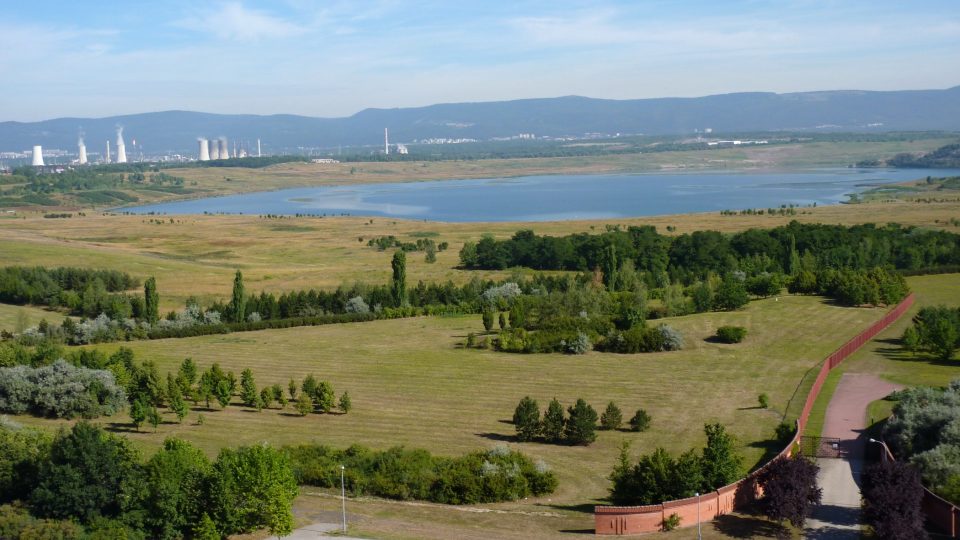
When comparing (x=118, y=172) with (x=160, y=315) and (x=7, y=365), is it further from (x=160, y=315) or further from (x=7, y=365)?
(x=7, y=365)

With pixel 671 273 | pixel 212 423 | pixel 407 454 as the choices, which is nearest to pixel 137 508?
pixel 407 454

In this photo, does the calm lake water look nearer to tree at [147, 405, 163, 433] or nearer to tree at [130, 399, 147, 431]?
tree at [147, 405, 163, 433]

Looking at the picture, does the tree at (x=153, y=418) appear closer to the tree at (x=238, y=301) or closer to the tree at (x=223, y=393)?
the tree at (x=223, y=393)

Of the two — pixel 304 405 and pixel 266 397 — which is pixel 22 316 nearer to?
pixel 266 397

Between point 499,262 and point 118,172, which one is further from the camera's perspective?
point 118,172

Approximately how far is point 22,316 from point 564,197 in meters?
109

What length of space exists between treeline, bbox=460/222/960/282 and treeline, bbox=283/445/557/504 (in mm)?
30157

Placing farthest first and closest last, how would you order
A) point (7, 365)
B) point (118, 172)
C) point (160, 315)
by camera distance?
point (118, 172), point (160, 315), point (7, 365)

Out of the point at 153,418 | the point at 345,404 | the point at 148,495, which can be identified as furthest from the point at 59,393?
the point at 148,495

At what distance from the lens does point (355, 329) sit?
4809cm

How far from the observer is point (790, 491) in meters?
21.3

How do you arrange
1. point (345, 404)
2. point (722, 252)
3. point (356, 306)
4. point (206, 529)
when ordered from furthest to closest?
point (722, 252) → point (356, 306) → point (345, 404) → point (206, 529)

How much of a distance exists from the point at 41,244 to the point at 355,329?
44418 mm

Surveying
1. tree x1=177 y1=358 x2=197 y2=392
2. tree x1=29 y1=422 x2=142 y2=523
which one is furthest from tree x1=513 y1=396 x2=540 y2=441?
tree x1=177 y1=358 x2=197 y2=392
